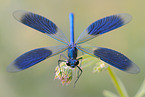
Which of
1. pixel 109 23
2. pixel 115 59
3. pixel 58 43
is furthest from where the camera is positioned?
pixel 58 43

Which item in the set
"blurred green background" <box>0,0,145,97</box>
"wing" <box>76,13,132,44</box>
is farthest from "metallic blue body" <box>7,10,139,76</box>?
"blurred green background" <box>0,0,145,97</box>

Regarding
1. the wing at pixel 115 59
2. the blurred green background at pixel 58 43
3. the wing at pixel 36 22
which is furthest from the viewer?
the blurred green background at pixel 58 43

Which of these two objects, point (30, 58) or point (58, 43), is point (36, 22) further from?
point (58, 43)

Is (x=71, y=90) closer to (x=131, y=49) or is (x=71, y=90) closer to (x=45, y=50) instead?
(x=131, y=49)

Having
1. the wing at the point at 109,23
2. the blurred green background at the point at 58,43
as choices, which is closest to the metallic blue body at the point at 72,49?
the wing at the point at 109,23

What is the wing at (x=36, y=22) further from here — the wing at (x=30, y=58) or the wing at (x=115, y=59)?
the wing at (x=115, y=59)

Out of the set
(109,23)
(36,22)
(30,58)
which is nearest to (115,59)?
(109,23)

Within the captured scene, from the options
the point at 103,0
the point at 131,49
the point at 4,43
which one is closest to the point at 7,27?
the point at 4,43
